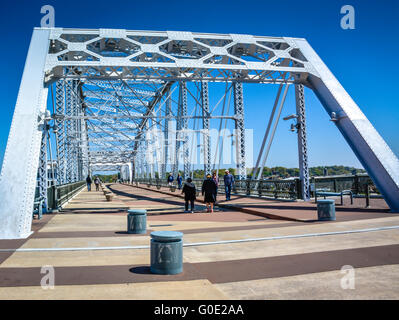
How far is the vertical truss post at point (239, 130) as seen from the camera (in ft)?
80.3

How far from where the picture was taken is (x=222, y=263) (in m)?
6.26

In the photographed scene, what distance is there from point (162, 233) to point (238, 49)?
40.9 ft

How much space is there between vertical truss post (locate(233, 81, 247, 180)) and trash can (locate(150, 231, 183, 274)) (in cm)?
1922

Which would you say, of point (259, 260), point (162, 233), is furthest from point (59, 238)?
point (259, 260)

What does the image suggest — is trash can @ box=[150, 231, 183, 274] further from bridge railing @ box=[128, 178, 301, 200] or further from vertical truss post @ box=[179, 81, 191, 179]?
vertical truss post @ box=[179, 81, 191, 179]

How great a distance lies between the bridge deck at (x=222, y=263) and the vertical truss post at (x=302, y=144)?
7101 millimetres

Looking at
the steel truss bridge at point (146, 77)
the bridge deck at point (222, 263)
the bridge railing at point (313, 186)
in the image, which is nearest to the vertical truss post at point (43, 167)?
the steel truss bridge at point (146, 77)

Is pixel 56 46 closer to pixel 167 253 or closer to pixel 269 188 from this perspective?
pixel 167 253

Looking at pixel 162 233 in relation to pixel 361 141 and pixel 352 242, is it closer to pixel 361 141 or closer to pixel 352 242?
pixel 352 242

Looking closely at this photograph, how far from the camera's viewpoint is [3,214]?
922 cm

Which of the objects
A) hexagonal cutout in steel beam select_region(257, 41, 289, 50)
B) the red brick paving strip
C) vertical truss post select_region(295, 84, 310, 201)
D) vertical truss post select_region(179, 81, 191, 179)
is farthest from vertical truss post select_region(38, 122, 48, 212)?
vertical truss post select_region(179, 81, 191, 179)

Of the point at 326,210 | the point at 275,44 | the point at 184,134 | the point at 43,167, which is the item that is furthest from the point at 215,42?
the point at 184,134

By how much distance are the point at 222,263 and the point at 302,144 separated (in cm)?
1325
